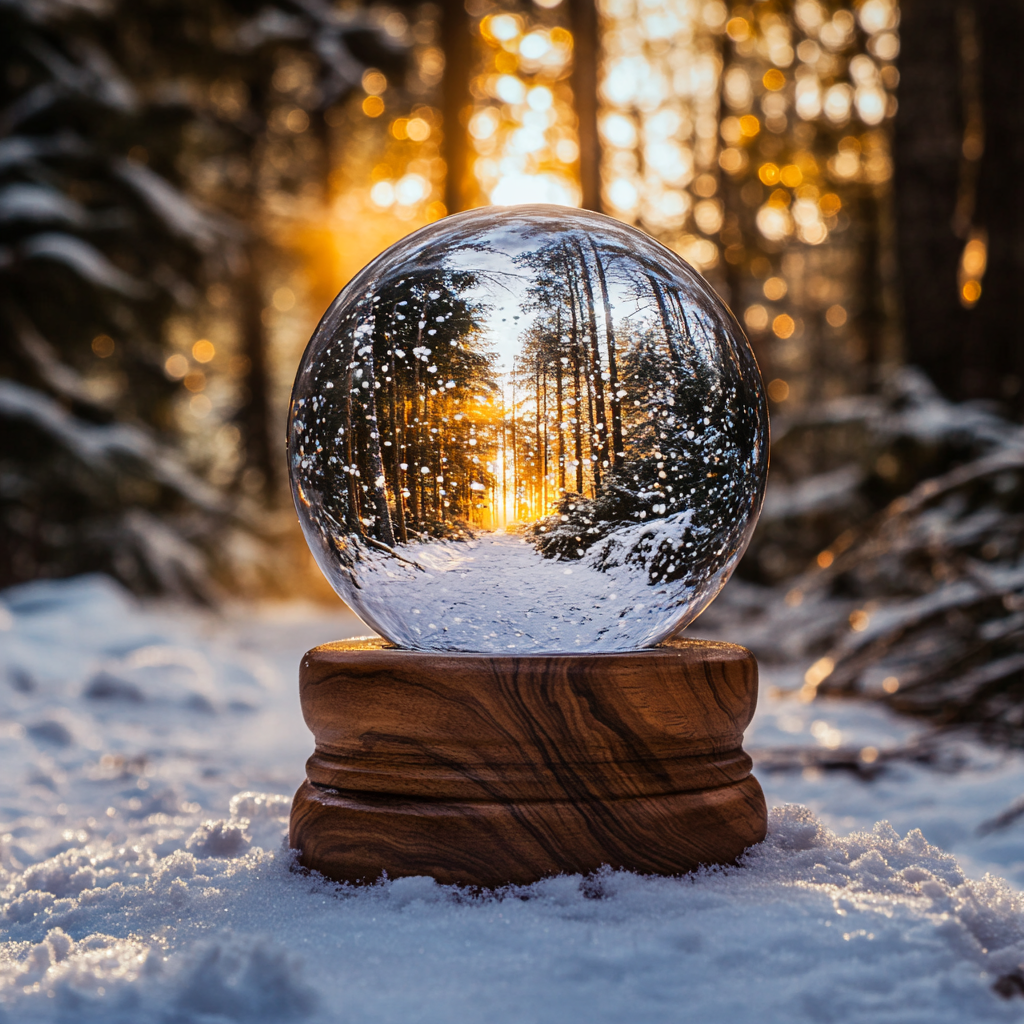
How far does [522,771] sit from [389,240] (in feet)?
40.1

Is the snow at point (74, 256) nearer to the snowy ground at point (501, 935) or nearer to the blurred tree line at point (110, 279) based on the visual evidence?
the blurred tree line at point (110, 279)

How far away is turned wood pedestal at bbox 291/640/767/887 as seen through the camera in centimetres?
150

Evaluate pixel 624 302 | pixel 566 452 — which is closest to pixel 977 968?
pixel 566 452

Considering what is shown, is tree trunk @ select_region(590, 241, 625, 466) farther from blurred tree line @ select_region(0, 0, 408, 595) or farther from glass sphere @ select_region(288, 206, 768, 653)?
blurred tree line @ select_region(0, 0, 408, 595)

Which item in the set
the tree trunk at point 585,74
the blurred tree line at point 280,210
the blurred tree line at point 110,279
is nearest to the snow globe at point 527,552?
the blurred tree line at point 280,210

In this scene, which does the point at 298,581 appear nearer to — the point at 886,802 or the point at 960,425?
the point at 960,425

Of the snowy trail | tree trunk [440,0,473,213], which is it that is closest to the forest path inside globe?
the snowy trail

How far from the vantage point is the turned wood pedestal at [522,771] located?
1496 mm

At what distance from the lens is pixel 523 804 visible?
4.92 ft

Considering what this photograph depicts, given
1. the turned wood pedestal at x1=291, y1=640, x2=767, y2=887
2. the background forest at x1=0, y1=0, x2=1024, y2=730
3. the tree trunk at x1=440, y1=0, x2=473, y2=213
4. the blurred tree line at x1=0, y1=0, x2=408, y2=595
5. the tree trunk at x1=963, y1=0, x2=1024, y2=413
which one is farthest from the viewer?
the tree trunk at x1=440, y1=0, x2=473, y2=213

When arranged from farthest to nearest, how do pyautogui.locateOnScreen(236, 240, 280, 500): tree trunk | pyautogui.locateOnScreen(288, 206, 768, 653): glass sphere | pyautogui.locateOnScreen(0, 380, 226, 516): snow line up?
pyautogui.locateOnScreen(236, 240, 280, 500): tree trunk < pyautogui.locateOnScreen(0, 380, 226, 516): snow < pyautogui.locateOnScreen(288, 206, 768, 653): glass sphere

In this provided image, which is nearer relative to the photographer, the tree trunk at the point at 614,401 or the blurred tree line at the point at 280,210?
the tree trunk at the point at 614,401

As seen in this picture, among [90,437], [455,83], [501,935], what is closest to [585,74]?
[455,83]

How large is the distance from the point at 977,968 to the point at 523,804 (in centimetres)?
63
